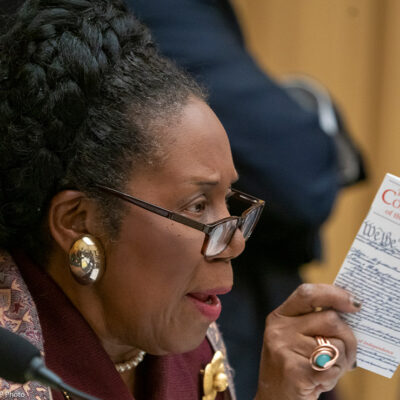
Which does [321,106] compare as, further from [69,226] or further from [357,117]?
[69,226]

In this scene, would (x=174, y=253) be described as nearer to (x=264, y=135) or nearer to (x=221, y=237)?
(x=221, y=237)

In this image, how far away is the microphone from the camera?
812 mm

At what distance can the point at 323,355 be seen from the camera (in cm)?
123

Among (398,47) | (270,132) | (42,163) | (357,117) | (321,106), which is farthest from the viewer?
(357,117)

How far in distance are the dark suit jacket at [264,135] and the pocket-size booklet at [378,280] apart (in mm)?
647

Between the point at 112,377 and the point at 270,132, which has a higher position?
the point at 270,132

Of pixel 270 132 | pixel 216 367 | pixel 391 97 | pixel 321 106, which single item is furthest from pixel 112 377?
pixel 391 97

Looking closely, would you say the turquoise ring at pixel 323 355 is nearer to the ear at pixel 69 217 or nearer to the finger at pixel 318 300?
the finger at pixel 318 300

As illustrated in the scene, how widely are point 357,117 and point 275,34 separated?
40 cm

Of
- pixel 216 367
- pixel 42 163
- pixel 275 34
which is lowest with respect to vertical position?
pixel 216 367

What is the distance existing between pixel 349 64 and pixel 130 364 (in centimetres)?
168

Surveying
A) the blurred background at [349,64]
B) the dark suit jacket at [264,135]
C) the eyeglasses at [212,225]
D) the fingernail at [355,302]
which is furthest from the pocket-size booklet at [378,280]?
the blurred background at [349,64]

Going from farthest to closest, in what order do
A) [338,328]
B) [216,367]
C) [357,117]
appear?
[357,117]
[216,367]
[338,328]

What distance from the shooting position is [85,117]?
1111mm
